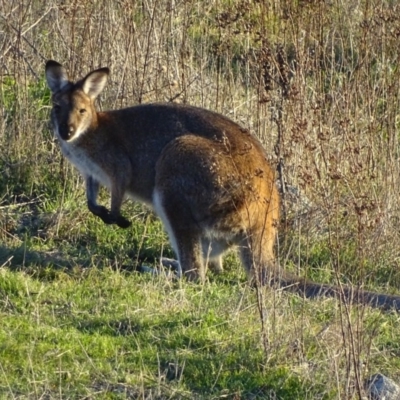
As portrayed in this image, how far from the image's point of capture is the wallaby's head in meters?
7.59

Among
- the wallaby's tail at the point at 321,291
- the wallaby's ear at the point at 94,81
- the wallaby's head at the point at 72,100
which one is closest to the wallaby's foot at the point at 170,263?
the wallaby's tail at the point at 321,291

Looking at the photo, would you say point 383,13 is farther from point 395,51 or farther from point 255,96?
point 255,96

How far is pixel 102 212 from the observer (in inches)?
301

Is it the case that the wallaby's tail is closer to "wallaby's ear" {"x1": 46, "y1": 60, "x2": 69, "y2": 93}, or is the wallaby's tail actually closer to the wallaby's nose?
the wallaby's nose

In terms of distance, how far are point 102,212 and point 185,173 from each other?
0.86m

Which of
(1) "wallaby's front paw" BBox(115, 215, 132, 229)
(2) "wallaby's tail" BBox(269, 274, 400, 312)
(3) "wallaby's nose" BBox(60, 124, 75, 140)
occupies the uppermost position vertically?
(3) "wallaby's nose" BBox(60, 124, 75, 140)

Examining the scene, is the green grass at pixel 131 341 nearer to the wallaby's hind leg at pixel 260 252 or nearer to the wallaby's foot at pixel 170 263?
the wallaby's hind leg at pixel 260 252

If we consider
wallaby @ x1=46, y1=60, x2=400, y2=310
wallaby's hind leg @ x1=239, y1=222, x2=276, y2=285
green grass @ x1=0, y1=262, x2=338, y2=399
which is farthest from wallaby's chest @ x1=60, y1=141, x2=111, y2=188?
wallaby's hind leg @ x1=239, y1=222, x2=276, y2=285

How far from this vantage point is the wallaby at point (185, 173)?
695cm

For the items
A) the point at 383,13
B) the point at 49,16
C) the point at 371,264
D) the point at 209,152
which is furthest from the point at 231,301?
the point at 49,16

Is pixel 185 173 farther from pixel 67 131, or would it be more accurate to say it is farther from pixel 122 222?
pixel 67 131

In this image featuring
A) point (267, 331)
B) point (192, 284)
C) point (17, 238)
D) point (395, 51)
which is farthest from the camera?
point (395, 51)

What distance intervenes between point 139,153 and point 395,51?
2.50m

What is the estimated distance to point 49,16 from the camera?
10.1 meters
